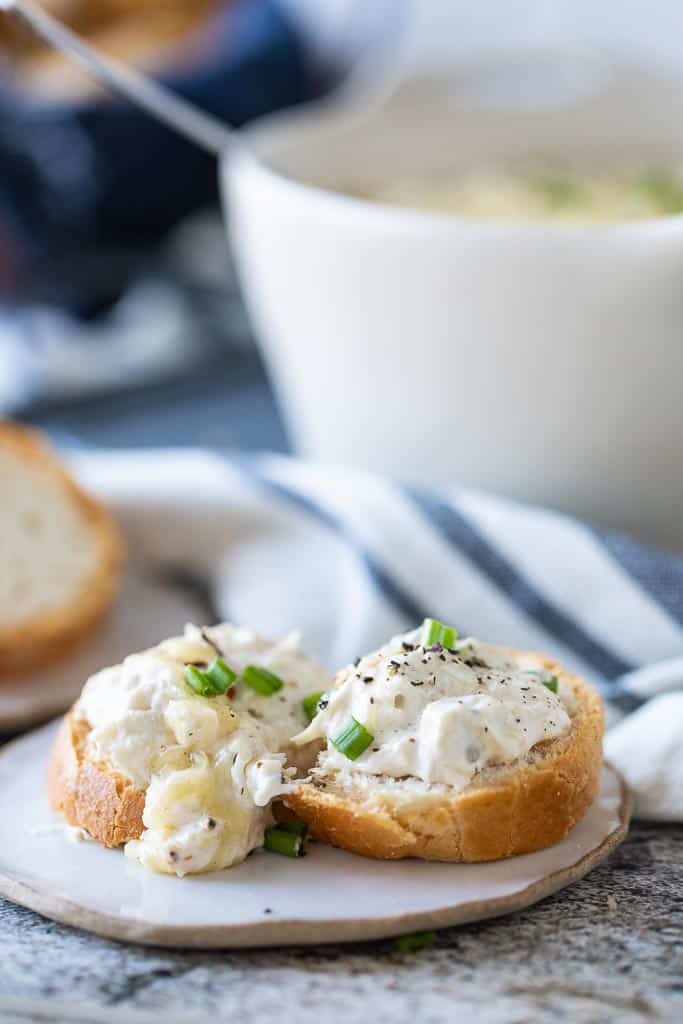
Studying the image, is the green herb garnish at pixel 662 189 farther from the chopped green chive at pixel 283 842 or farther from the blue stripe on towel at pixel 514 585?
the chopped green chive at pixel 283 842

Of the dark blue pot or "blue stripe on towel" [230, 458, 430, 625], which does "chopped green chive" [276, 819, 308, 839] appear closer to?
"blue stripe on towel" [230, 458, 430, 625]

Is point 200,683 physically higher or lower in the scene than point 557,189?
lower

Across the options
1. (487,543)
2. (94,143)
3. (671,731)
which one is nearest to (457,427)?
(487,543)

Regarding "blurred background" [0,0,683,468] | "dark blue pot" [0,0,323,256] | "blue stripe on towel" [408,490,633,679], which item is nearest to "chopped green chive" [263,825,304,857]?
"blue stripe on towel" [408,490,633,679]

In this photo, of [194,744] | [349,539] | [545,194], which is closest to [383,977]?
[194,744]

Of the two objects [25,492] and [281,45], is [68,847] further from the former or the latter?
[281,45]

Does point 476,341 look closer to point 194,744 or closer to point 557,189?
point 557,189
